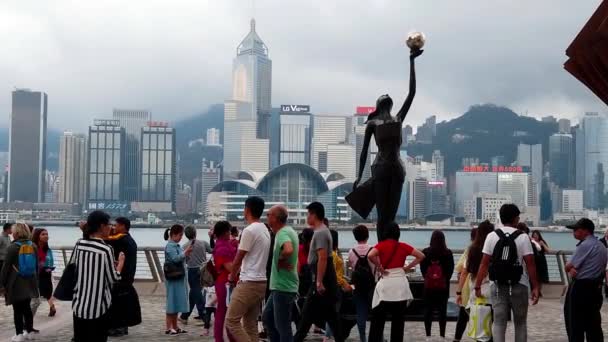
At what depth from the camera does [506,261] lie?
8.16 metres

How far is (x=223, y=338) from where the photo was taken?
989 cm

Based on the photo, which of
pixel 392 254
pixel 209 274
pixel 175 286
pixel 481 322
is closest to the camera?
pixel 481 322

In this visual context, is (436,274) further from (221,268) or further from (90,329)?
(90,329)

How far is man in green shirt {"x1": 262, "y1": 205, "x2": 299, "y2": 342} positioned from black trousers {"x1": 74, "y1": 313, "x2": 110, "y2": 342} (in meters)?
1.52

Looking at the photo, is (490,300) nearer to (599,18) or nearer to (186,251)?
(599,18)

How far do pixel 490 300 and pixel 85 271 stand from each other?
3575mm

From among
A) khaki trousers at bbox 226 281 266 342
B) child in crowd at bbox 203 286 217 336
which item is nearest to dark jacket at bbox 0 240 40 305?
child in crowd at bbox 203 286 217 336

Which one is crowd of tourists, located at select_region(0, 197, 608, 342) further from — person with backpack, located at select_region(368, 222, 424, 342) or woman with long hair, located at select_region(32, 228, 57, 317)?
woman with long hair, located at select_region(32, 228, 57, 317)

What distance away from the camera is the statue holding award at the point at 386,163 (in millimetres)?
12062

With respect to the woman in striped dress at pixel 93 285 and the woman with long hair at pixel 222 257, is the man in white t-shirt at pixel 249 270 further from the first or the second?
the woman with long hair at pixel 222 257

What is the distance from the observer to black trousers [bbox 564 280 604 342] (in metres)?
8.91

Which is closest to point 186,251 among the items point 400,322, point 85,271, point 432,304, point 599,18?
point 432,304

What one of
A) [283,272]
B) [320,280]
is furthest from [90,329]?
[320,280]

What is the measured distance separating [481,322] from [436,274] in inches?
85.4
